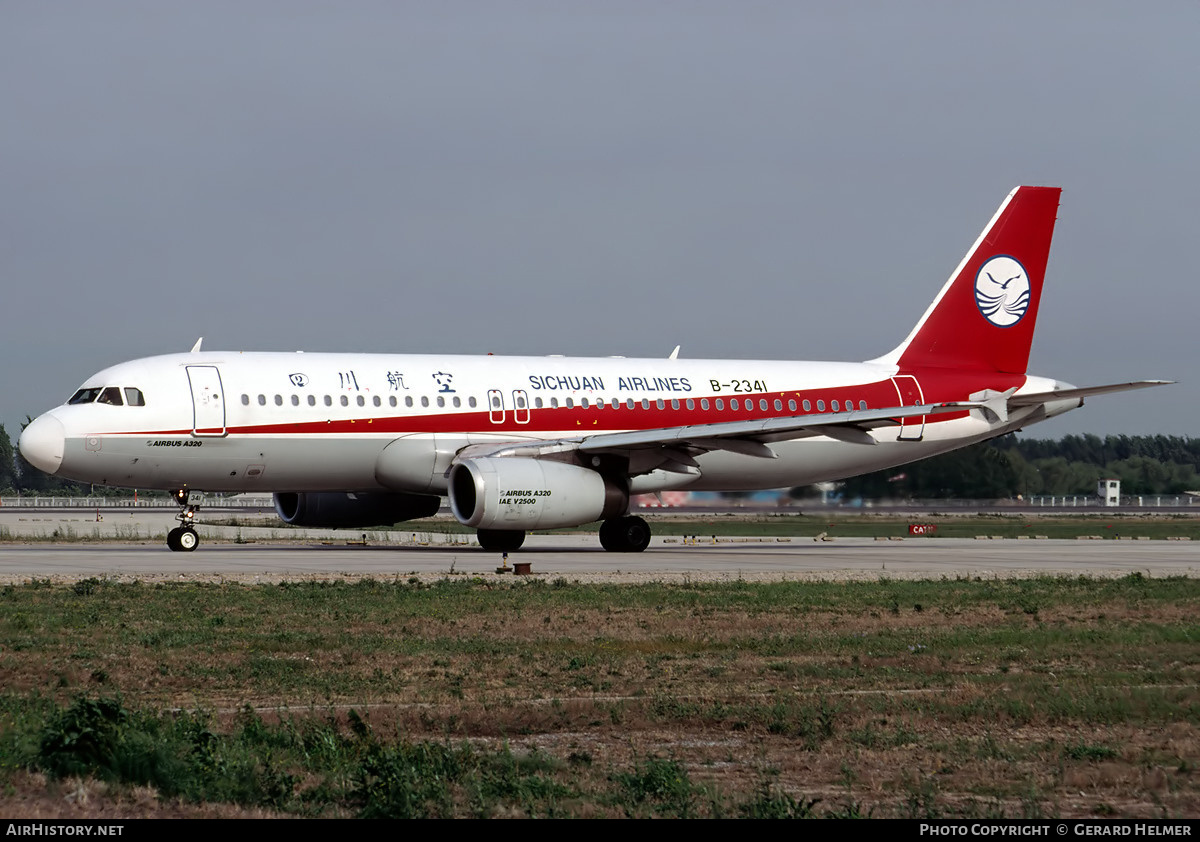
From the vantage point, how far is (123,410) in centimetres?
2883

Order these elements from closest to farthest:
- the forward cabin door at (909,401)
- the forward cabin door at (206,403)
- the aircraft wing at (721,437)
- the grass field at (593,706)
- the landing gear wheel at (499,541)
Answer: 1. the grass field at (593,706)
2. the forward cabin door at (206,403)
3. the aircraft wing at (721,437)
4. the landing gear wheel at (499,541)
5. the forward cabin door at (909,401)

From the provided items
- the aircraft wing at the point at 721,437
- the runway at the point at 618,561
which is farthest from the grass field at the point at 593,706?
the aircraft wing at the point at 721,437

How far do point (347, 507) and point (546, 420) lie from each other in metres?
5.04

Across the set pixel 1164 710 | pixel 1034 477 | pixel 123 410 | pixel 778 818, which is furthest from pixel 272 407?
pixel 1034 477

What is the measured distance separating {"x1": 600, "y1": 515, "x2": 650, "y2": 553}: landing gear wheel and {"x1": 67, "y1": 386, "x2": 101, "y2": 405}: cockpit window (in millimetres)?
11150

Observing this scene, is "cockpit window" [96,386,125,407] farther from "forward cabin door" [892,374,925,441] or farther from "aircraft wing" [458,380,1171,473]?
"forward cabin door" [892,374,925,441]

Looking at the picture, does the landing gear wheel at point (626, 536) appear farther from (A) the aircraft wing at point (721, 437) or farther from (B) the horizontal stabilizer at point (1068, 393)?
(B) the horizontal stabilizer at point (1068, 393)

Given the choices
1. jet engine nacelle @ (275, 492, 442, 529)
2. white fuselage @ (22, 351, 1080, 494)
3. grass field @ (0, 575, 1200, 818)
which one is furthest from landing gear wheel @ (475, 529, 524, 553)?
grass field @ (0, 575, 1200, 818)

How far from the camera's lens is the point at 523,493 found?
94.3 feet

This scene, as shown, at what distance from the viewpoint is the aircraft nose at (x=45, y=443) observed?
28281 mm

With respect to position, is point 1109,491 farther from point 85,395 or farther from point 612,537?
point 85,395

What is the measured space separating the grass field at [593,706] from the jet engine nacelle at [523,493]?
30.5 ft

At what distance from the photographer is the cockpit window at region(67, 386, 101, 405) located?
95.8 feet
